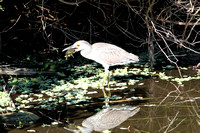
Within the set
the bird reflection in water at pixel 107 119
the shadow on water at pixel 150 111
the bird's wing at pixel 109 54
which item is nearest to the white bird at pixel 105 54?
the bird's wing at pixel 109 54

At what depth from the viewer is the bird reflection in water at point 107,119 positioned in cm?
434

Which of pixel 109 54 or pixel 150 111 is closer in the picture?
pixel 150 111

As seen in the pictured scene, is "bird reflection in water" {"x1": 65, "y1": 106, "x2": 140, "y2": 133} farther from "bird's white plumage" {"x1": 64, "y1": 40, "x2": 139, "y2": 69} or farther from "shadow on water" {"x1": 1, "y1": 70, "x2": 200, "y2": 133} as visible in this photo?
"bird's white plumage" {"x1": 64, "y1": 40, "x2": 139, "y2": 69}

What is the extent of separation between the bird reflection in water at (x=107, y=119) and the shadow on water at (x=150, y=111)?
71 millimetres

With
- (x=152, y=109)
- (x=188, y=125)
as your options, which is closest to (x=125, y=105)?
(x=152, y=109)

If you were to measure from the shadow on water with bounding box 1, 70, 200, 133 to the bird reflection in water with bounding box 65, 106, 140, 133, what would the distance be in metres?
0.07

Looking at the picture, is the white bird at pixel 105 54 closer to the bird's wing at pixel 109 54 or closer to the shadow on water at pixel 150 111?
the bird's wing at pixel 109 54

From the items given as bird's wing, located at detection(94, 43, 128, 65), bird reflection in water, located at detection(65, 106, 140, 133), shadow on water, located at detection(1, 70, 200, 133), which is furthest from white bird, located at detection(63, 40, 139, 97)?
bird reflection in water, located at detection(65, 106, 140, 133)

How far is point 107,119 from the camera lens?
466 cm

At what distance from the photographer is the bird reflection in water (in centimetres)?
434

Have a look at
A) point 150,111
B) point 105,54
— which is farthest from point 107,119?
point 105,54

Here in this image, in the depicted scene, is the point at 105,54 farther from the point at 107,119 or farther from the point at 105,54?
the point at 107,119

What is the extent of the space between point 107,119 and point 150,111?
0.71 meters

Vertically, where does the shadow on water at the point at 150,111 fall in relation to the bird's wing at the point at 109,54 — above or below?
below
